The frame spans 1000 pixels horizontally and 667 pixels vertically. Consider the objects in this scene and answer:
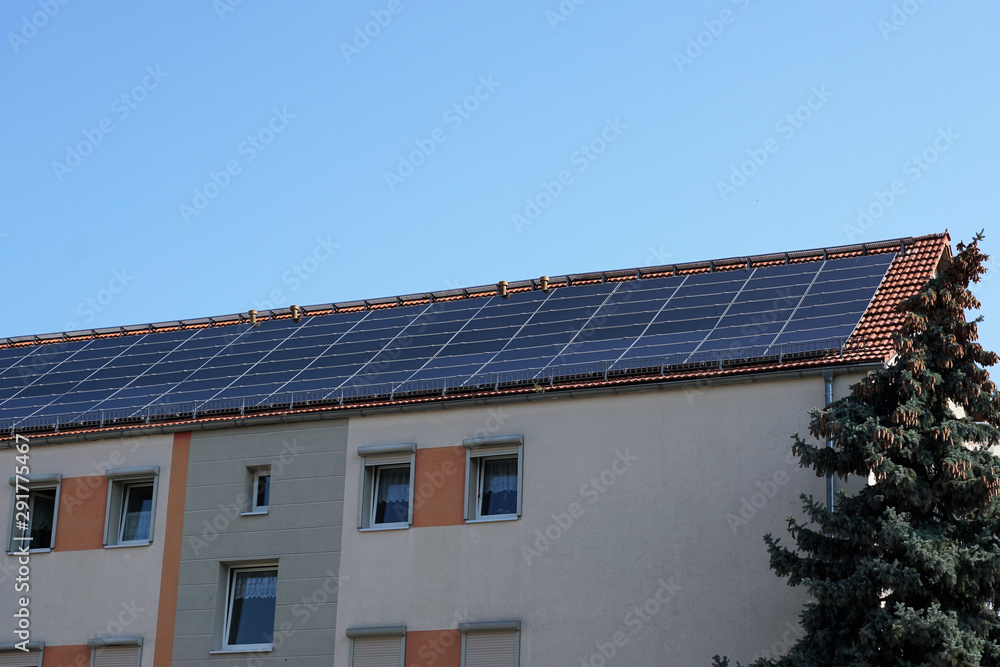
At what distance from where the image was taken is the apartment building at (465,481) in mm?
24953

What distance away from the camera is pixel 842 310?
2741 cm

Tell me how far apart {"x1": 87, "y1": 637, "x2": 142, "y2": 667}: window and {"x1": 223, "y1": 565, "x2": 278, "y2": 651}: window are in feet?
5.92

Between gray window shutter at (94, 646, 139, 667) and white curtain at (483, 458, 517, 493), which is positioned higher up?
white curtain at (483, 458, 517, 493)

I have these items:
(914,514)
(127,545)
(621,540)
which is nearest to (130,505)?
(127,545)

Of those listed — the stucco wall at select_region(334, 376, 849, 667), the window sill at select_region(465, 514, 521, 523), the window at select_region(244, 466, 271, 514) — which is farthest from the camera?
the window at select_region(244, 466, 271, 514)

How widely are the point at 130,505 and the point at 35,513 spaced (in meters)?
2.22

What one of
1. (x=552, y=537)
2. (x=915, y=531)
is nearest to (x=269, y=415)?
(x=552, y=537)

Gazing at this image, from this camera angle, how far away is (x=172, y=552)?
2847 cm

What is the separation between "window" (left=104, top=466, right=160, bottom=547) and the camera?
1148 inches

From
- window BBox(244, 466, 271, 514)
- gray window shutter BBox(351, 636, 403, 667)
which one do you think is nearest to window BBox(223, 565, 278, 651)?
window BBox(244, 466, 271, 514)

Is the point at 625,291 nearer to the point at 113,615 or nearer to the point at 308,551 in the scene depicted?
the point at 308,551

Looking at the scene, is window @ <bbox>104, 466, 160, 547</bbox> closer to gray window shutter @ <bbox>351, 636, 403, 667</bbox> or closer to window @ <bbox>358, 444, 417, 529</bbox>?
window @ <bbox>358, 444, 417, 529</bbox>

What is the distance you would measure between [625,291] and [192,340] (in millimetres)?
11087

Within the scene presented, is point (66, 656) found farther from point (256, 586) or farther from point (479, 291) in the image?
point (479, 291)
